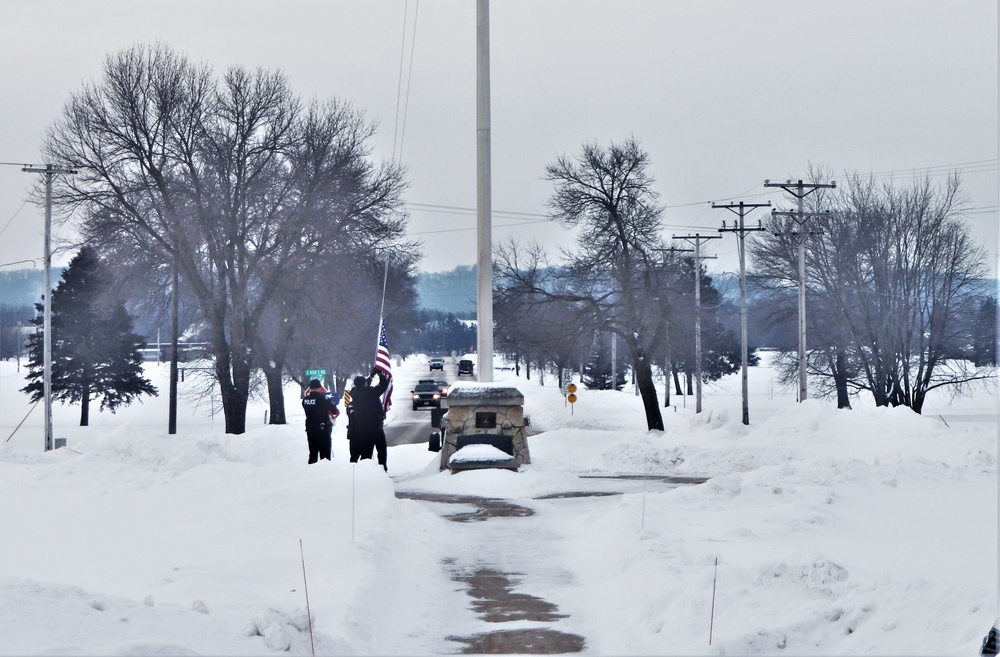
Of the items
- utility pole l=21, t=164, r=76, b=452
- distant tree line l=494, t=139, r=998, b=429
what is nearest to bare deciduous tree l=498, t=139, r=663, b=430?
distant tree line l=494, t=139, r=998, b=429

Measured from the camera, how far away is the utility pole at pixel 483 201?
21.7 meters

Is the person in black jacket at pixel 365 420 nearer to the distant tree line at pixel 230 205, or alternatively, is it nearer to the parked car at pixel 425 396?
the distant tree line at pixel 230 205

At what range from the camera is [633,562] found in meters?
9.35

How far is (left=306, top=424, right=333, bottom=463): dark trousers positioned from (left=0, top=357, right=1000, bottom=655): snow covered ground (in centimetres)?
117

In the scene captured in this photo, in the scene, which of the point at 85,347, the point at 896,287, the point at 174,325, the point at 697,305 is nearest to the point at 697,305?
the point at 697,305

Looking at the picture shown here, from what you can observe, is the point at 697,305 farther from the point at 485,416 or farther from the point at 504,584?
the point at 504,584

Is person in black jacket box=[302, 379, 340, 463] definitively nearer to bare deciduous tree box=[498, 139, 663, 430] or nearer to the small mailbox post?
the small mailbox post

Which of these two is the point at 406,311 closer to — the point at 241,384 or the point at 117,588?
the point at 241,384

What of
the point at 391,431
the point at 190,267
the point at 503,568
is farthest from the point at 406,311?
the point at 503,568

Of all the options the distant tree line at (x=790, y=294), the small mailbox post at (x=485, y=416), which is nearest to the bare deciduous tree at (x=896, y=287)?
the distant tree line at (x=790, y=294)

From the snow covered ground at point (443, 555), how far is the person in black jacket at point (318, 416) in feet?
3.75

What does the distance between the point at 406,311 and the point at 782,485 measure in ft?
166

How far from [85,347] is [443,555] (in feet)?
149

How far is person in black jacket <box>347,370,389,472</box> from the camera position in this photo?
16984mm
